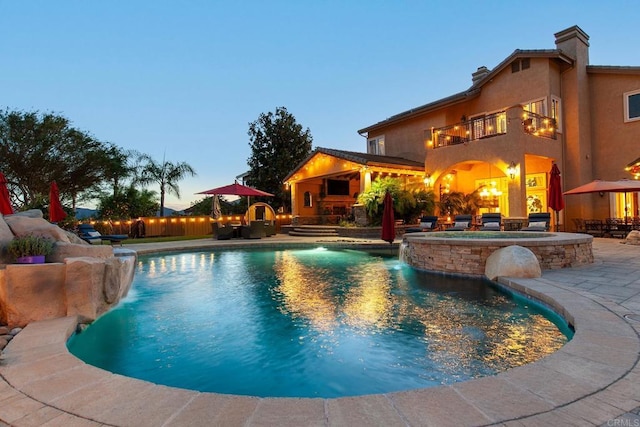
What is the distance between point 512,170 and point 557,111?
15.0 feet

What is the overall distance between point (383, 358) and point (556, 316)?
279 centimetres

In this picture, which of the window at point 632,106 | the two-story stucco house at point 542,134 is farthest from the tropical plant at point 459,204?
the window at point 632,106

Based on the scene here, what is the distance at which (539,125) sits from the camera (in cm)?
1556

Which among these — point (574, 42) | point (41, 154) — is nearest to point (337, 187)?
point (574, 42)

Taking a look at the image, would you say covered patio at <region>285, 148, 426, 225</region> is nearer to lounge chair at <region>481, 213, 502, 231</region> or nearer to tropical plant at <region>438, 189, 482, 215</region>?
tropical plant at <region>438, 189, 482, 215</region>

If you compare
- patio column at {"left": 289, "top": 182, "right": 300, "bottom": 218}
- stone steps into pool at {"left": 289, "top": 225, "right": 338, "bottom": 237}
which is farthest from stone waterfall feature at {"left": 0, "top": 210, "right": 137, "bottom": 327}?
patio column at {"left": 289, "top": 182, "right": 300, "bottom": 218}

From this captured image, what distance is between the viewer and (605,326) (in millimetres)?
3791

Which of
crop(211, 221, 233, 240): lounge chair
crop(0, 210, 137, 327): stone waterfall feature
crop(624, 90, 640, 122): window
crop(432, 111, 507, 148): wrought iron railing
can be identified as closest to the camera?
crop(0, 210, 137, 327): stone waterfall feature

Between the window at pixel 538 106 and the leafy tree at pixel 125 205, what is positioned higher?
the window at pixel 538 106

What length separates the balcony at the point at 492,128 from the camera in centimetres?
1520

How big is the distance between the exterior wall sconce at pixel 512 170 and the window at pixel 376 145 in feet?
33.5

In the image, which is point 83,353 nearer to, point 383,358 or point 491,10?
point 383,358

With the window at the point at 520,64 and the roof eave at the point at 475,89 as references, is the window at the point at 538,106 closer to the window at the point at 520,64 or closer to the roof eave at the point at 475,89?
the window at the point at 520,64
